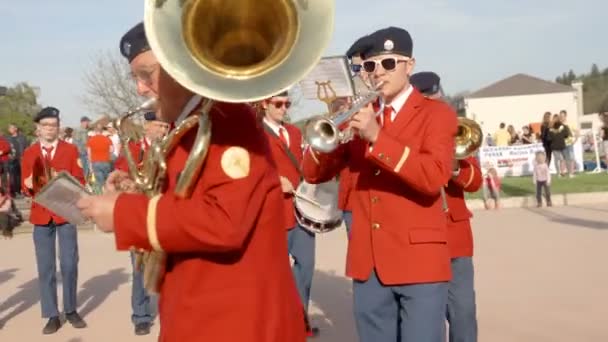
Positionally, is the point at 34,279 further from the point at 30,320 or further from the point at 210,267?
the point at 210,267

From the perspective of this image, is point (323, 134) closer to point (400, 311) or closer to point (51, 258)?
point (400, 311)

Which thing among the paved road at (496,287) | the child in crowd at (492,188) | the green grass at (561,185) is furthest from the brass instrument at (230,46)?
the green grass at (561,185)

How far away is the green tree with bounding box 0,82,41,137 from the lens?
4103cm

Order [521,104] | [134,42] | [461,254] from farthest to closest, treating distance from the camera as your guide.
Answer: [521,104] < [461,254] < [134,42]

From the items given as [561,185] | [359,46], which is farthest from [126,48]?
[561,185]

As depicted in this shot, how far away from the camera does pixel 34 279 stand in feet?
34.0

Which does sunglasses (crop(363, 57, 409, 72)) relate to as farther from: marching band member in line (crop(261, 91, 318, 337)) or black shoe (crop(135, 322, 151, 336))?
black shoe (crop(135, 322, 151, 336))

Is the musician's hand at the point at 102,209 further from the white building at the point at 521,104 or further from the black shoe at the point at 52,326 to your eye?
the white building at the point at 521,104

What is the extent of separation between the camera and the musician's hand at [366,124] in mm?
3494

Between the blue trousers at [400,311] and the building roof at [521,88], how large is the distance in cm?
5425

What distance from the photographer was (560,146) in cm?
2081

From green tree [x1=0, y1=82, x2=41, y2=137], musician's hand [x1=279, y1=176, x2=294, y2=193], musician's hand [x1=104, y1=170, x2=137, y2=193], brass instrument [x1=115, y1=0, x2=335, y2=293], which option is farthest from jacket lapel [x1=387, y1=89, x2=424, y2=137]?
green tree [x1=0, y1=82, x2=41, y2=137]

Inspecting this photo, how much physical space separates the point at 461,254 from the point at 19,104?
4595 cm

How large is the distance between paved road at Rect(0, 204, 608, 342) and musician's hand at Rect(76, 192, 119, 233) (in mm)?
4260
